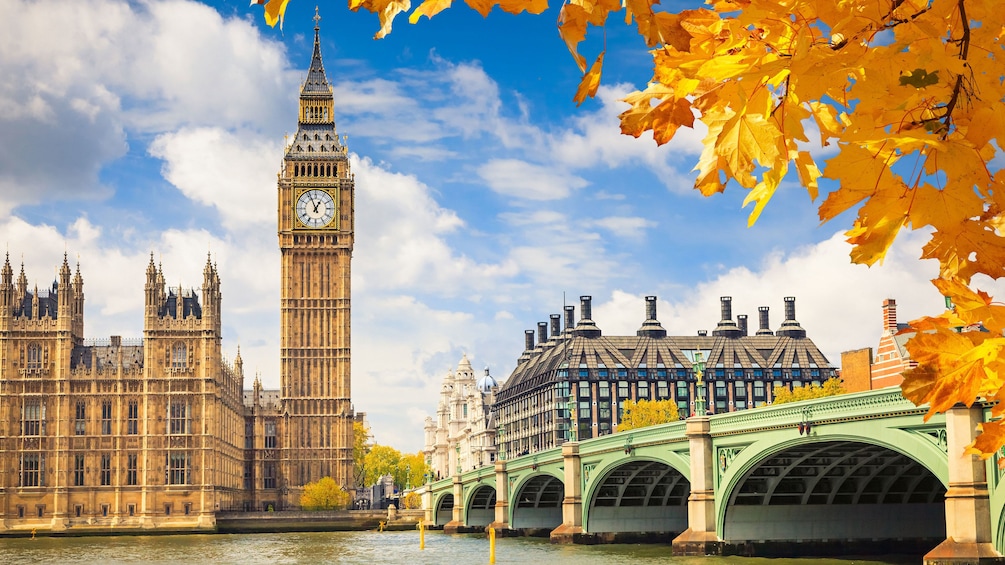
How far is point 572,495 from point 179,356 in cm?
4891

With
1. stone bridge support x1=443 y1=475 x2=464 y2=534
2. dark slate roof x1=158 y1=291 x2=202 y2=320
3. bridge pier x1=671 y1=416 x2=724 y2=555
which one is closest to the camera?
bridge pier x1=671 y1=416 x2=724 y2=555

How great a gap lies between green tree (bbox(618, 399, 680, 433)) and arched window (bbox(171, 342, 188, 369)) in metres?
38.7

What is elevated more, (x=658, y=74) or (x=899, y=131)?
(x=658, y=74)

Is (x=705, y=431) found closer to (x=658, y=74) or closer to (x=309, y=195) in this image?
(x=658, y=74)

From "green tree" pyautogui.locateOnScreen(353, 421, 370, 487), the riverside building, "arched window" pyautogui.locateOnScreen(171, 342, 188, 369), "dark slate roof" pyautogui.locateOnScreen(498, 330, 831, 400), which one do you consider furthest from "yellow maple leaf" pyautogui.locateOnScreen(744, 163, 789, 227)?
"green tree" pyautogui.locateOnScreen(353, 421, 370, 487)

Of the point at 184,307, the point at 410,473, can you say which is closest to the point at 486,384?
the point at 410,473

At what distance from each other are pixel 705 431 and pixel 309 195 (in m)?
83.3

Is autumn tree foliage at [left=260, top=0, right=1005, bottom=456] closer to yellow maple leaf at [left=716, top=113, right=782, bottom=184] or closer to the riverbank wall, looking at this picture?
yellow maple leaf at [left=716, top=113, right=782, bottom=184]

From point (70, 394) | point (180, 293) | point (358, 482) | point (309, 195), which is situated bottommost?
point (358, 482)

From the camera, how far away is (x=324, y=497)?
112 meters

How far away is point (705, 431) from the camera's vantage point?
1861 inches

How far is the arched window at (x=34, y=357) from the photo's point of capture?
324 ft

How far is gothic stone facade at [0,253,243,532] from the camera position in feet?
319

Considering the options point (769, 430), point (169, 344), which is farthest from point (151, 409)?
point (769, 430)
